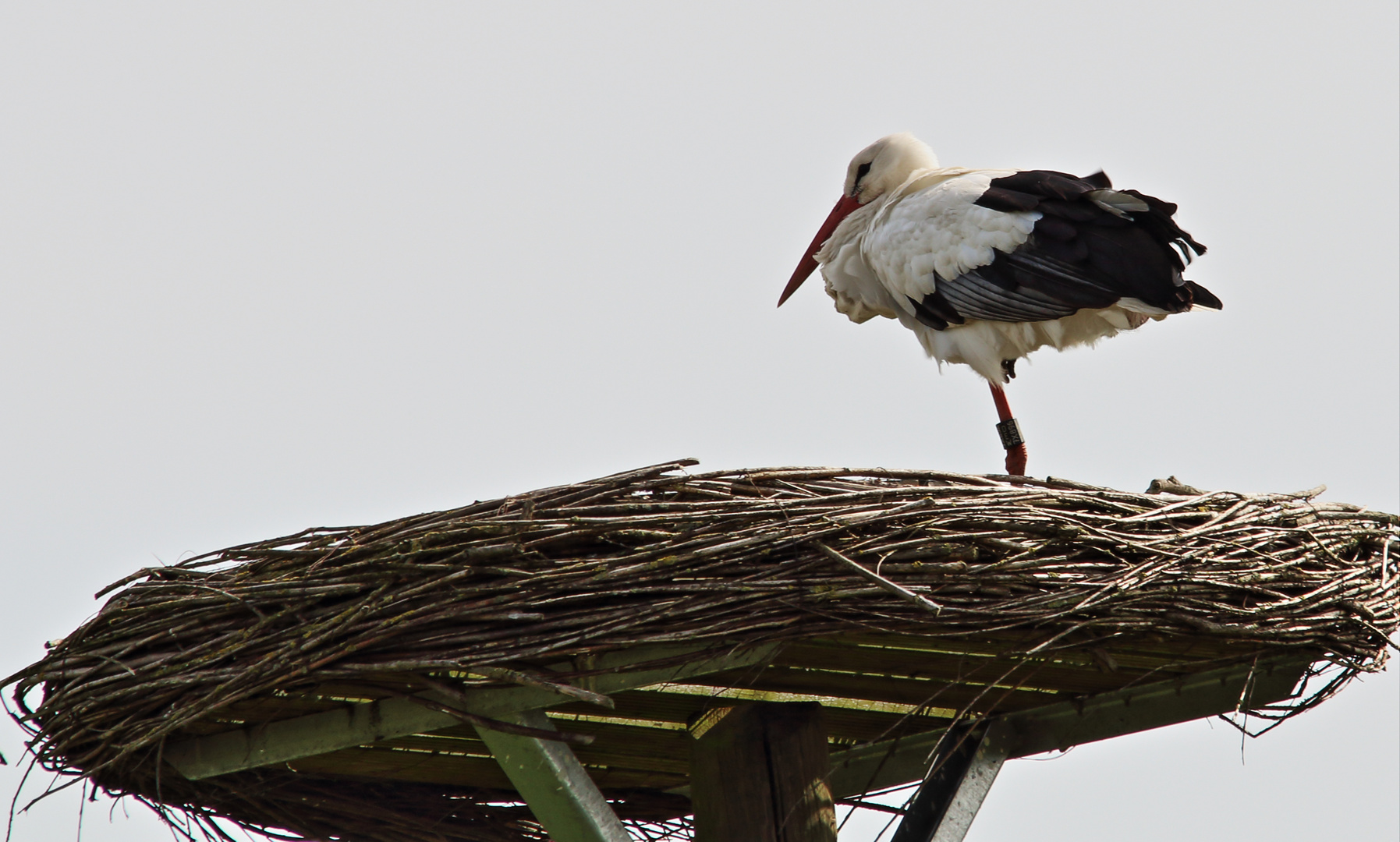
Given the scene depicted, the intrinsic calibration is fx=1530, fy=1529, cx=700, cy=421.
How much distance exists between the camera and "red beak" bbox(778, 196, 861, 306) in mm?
5156

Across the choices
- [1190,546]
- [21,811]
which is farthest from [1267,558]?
[21,811]

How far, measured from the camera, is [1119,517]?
287cm

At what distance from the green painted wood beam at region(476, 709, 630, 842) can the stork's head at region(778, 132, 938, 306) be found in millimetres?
2591

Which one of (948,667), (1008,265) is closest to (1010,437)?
(1008,265)

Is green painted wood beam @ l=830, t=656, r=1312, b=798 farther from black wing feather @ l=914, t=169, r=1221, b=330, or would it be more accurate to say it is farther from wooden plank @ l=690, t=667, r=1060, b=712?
black wing feather @ l=914, t=169, r=1221, b=330

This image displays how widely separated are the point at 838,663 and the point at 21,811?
169cm

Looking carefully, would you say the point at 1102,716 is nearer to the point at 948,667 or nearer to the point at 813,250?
the point at 948,667

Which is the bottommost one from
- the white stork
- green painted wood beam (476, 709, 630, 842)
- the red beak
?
green painted wood beam (476, 709, 630, 842)

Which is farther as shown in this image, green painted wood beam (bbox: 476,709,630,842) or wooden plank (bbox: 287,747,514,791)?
wooden plank (bbox: 287,747,514,791)

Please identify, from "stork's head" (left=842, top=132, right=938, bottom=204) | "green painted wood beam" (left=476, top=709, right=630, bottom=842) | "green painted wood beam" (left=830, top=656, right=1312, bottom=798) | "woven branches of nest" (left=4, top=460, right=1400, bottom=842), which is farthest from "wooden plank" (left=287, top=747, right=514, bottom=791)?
"stork's head" (left=842, top=132, right=938, bottom=204)

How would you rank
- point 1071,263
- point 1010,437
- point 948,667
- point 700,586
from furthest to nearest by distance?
1. point 1010,437
2. point 1071,263
3. point 948,667
4. point 700,586

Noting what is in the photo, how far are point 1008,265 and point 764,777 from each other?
156 cm

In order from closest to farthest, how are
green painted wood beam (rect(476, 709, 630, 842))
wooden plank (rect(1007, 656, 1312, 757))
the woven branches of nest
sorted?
the woven branches of nest → green painted wood beam (rect(476, 709, 630, 842)) → wooden plank (rect(1007, 656, 1312, 757))

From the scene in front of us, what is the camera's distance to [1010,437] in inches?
170
